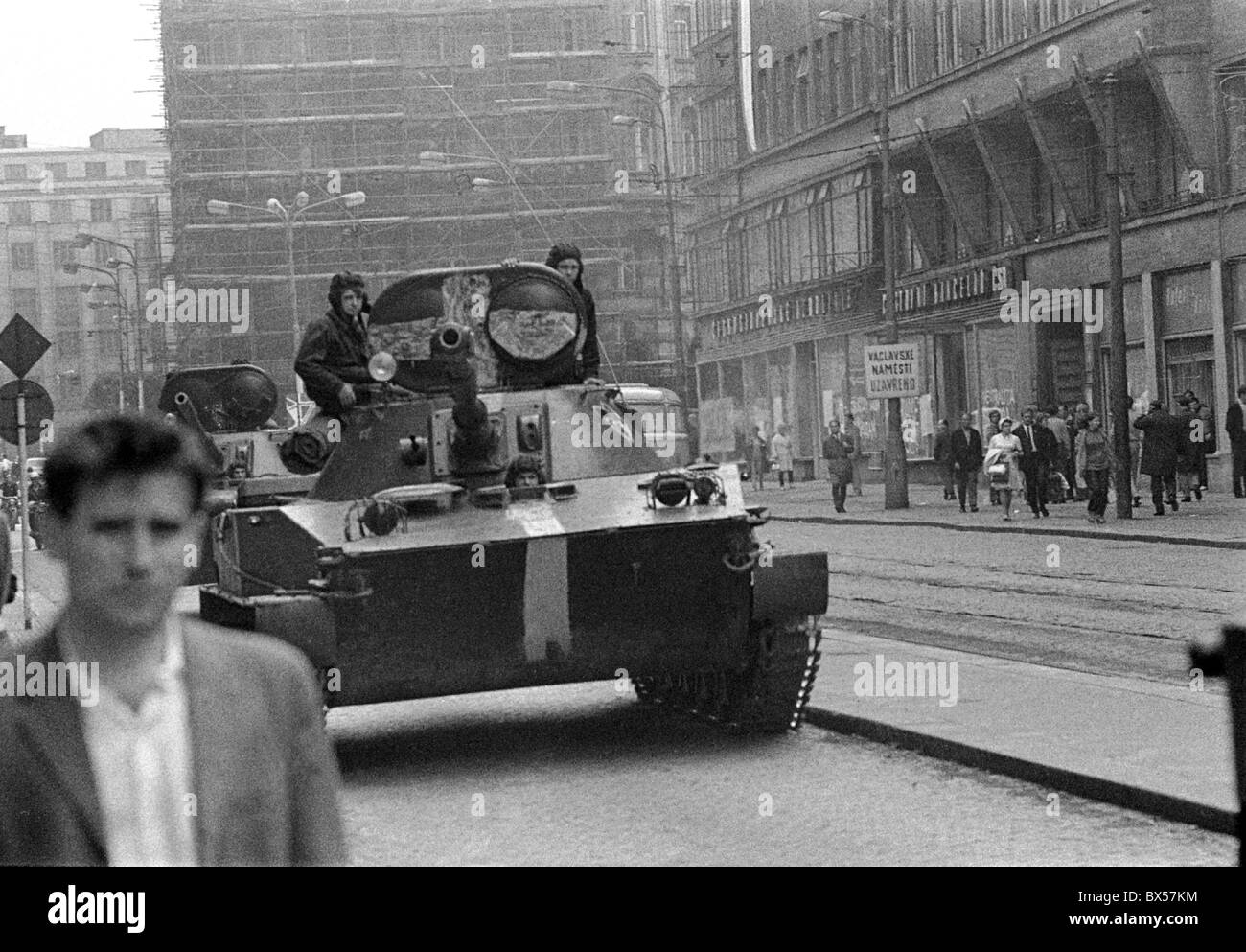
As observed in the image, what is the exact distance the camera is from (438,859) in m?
8.41

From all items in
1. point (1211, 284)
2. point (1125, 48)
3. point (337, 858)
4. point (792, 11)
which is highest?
point (792, 11)

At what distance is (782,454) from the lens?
50.2 meters

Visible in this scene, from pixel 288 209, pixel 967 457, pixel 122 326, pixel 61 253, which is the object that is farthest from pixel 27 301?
pixel 967 457

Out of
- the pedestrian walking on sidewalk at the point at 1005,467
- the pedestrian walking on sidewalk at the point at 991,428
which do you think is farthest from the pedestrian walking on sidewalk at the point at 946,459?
the pedestrian walking on sidewalk at the point at 1005,467

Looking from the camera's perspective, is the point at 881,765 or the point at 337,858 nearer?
the point at 337,858

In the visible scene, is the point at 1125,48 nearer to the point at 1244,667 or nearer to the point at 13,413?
the point at 13,413

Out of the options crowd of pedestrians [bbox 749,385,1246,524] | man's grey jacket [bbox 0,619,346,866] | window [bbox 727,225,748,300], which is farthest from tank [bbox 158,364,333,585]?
window [bbox 727,225,748,300]

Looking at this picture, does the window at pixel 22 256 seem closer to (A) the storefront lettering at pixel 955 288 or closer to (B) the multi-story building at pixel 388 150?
(B) the multi-story building at pixel 388 150

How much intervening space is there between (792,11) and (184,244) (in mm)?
19549

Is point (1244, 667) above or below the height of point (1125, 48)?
below

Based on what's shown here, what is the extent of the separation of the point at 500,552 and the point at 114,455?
7.30m

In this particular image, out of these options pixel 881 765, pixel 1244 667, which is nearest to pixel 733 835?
pixel 881 765

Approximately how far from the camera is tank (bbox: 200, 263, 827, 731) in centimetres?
1041
